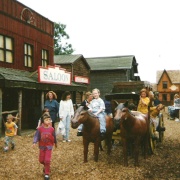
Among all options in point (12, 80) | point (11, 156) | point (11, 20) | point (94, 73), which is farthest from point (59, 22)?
point (11, 156)

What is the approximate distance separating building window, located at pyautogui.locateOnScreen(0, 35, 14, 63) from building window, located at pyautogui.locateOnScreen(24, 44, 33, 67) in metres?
1.60

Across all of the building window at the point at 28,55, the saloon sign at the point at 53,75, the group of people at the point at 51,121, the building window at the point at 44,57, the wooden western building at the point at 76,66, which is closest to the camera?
the group of people at the point at 51,121

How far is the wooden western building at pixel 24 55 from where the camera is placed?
16.0 m

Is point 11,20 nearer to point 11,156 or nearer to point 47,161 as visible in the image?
point 11,156

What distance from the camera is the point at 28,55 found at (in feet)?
61.9

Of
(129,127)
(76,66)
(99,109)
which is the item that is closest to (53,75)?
(99,109)

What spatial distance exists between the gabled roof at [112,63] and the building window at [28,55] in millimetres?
18898

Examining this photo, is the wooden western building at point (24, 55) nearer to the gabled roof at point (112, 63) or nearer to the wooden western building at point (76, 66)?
the wooden western building at point (76, 66)

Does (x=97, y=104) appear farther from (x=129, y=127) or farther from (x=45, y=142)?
(x=45, y=142)

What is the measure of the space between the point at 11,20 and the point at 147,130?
1195 cm

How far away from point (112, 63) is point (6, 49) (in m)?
23.9

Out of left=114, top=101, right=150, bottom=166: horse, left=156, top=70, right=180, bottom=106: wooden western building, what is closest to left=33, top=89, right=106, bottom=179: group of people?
left=114, top=101, right=150, bottom=166: horse

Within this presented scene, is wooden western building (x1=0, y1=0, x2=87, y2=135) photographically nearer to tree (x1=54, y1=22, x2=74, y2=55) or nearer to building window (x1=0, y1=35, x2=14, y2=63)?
building window (x1=0, y1=35, x2=14, y2=63)

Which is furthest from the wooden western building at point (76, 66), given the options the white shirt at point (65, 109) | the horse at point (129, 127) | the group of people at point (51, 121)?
the horse at point (129, 127)
